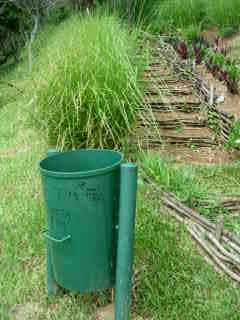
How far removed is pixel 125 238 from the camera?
2236 millimetres

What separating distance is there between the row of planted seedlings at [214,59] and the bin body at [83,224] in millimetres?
3785

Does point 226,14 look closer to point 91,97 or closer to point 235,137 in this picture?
point 235,137

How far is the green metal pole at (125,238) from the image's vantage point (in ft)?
7.09

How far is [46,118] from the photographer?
4.77 meters

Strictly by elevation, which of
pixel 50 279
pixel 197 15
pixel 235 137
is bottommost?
pixel 50 279

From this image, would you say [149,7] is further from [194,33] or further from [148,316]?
[148,316]

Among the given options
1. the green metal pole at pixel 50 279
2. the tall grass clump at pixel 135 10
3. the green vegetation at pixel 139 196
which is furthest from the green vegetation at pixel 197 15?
the green metal pole at pixel 50 279

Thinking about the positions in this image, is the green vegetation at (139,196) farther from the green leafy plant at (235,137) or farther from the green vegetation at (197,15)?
the green vegetation at (197,15)

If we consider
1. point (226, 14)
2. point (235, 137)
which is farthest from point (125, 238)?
point (226, 14)

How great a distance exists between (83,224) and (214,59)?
17.3ft

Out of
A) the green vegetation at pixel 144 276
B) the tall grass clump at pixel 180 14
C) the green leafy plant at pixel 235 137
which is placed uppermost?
the tall grass clump at pixel 180 14

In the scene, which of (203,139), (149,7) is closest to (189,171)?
(203,139)

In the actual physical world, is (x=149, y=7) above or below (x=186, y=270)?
above

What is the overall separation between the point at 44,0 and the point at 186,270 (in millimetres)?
10189
